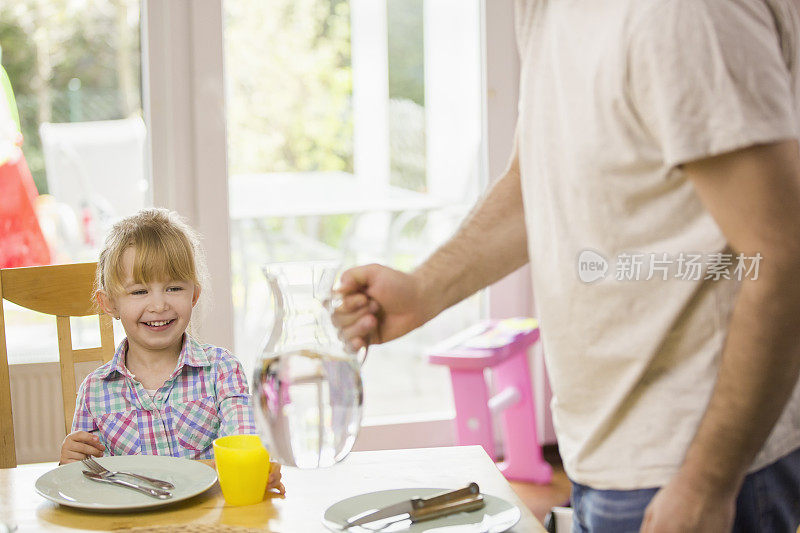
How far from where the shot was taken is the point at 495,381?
321cm

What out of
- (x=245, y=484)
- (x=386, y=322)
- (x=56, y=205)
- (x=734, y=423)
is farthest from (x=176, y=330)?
(x=56, y=205)

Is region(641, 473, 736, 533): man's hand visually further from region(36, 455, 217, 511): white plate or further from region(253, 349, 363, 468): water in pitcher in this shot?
region(36, 455, 217, 511): white plate

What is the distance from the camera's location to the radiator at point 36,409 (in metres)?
2.90

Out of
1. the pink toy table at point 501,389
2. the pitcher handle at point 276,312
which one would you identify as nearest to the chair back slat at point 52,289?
the pitcher handle at point 276,312

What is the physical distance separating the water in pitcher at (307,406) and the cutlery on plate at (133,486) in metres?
0.46

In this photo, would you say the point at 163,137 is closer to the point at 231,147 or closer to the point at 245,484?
the point at 231,147

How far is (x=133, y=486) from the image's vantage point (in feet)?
4.03

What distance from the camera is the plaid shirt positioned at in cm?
167

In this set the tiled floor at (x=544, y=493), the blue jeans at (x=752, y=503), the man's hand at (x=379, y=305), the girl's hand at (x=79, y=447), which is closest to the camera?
the blue jeans at (x=752, y=503)

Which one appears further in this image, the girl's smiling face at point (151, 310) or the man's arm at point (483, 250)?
the girl's smiling face at point (151, 310)

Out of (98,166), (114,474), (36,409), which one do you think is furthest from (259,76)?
(114,474)

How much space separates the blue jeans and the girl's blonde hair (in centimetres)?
104

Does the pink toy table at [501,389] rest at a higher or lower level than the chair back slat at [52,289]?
lower

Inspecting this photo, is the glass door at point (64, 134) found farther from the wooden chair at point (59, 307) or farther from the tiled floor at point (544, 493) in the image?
the tiled floor at point (544, 493)
